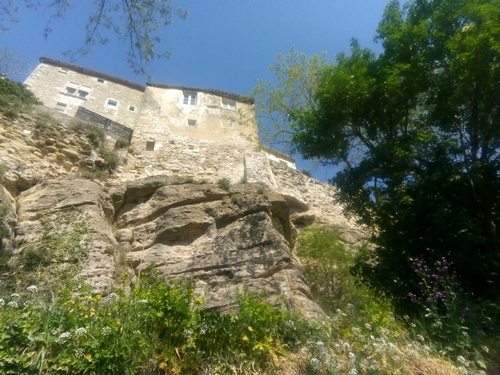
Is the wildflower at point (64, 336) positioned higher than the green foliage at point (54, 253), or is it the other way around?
the green foliage at point (54, 253)

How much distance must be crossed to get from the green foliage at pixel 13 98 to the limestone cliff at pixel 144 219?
0.33 meters

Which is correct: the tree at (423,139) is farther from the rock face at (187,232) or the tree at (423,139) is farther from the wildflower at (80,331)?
the wildflower at (80,331)

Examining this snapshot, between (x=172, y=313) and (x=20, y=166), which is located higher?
(x=20, y=166)

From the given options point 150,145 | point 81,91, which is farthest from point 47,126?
point 81,91

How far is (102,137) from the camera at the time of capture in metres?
12.3

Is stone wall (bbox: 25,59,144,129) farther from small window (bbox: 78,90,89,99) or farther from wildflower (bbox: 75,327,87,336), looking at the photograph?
wildflower (bbox: 75,327,87,336)

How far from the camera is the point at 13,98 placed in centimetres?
1112

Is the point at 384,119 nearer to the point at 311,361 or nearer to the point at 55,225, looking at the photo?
the point at 311,361

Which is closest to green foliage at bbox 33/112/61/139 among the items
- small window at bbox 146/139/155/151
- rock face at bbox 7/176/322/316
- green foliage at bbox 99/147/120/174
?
green foliage at bbox 99/147/120/174

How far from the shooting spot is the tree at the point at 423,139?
6496 millimetres

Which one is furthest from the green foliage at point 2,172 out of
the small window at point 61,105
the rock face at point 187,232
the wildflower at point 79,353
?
the small window at point 61,105

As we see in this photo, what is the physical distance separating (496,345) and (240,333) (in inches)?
120

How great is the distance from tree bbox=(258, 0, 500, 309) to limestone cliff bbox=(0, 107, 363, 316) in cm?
203

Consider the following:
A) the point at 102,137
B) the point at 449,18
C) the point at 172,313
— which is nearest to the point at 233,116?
the point at 102,137
